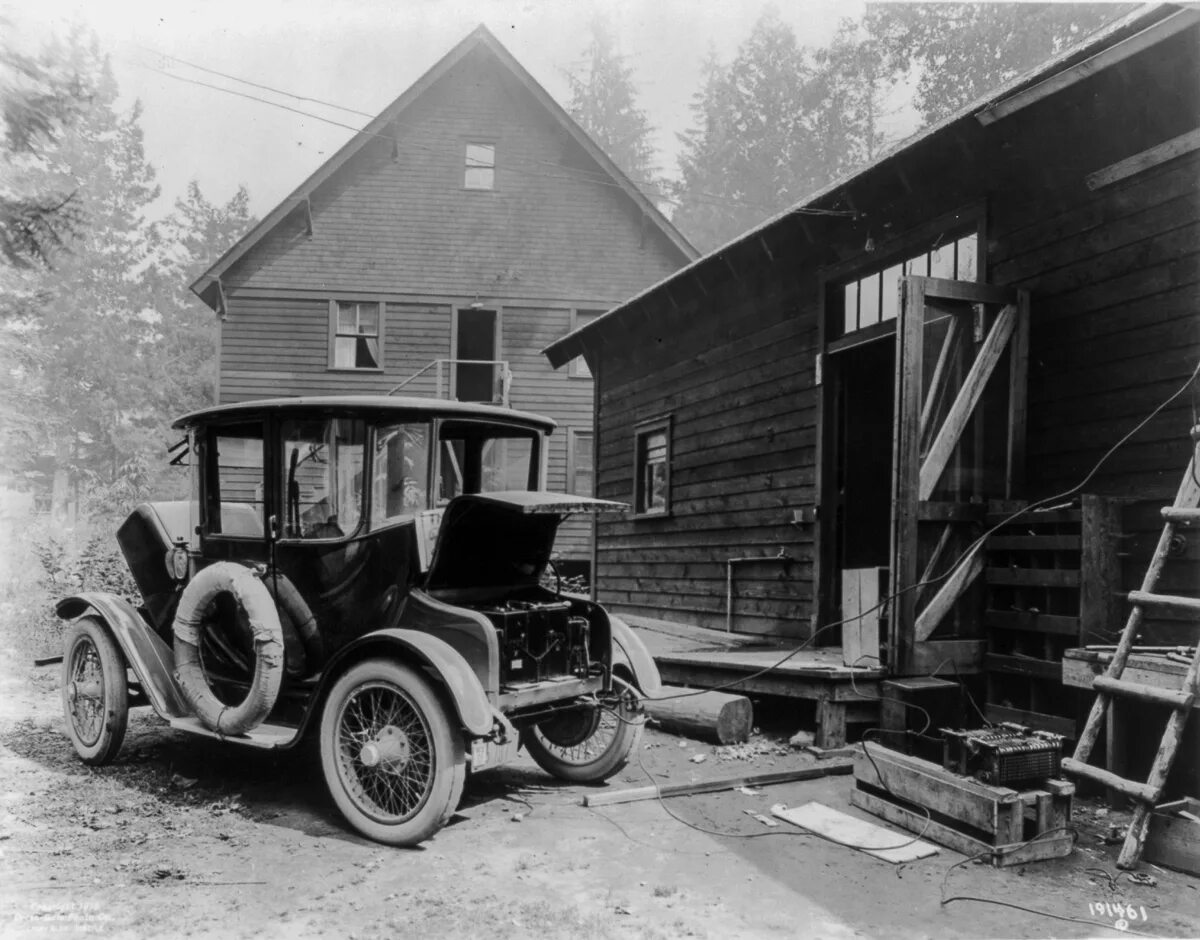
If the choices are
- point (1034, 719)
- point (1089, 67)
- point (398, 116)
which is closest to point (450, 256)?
point (398, 116)

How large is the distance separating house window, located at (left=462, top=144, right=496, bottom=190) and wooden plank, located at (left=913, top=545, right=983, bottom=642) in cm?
1655

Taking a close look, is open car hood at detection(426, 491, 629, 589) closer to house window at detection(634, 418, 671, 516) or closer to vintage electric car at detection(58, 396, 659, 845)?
vintage electric car at detection(58, 396, 659, 845)

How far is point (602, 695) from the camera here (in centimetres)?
537

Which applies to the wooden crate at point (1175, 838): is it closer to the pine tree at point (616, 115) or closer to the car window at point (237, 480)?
the car window at point (237, 480)

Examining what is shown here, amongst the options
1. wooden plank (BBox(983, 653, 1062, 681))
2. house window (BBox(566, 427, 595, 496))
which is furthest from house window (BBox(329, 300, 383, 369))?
wooden plank (BBox(983, 653, 1062, 681))

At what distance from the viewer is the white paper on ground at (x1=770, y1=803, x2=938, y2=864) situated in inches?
170

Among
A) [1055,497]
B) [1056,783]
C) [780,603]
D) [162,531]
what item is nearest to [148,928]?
[162,531]

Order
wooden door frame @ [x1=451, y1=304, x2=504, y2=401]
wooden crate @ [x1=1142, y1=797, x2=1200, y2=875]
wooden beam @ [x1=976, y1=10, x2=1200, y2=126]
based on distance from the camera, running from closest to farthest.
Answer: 1. wooden crate @ [x1=1142, y1=797, x2=1200, y2=875]
2. wooden beam @ [x1=976, y1=10, x2=1200, y2=126]
3. wooden door frame @ [x1=451, y1=304, x2=504, y2=401]

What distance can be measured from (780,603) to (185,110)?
Answer: 30.5ft

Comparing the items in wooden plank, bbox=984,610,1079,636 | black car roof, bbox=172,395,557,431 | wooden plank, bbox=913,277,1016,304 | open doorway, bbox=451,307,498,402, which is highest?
open doorway, bbox=451,307,498,402

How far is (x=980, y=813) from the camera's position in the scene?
4.21m

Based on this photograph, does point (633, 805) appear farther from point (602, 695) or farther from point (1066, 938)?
point (1066, 938)

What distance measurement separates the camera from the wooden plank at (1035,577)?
533 centimetres


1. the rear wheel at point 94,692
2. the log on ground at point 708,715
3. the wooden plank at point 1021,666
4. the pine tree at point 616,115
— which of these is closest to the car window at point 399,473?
the rear wheel at point 94,692
